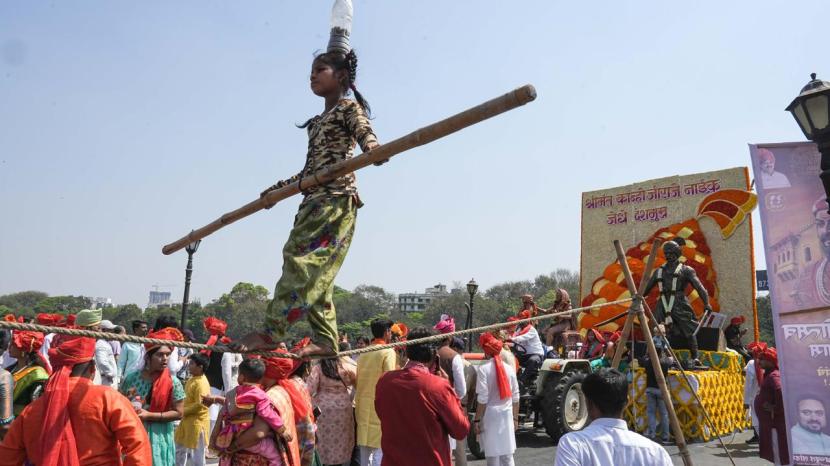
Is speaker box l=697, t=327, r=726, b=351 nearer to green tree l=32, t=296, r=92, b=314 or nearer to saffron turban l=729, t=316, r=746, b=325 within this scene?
saffron turban l=729, t=316, r=746, b=325

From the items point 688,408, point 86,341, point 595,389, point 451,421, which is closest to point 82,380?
point 86,341

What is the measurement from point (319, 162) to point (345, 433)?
12.0 ft

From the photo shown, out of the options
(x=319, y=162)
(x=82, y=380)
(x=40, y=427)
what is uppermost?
(x=319, y=162)

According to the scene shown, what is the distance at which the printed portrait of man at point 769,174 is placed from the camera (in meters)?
5.12

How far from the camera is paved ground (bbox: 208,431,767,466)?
26.8 feet

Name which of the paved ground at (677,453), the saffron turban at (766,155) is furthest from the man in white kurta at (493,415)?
the saffron turban at (766,155)

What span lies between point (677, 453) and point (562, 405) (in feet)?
5.23

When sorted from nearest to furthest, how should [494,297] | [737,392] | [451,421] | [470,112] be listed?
[470,112], [451,421], [737,392], [494,297]

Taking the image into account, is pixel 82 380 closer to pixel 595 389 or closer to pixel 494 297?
pixel 595 389

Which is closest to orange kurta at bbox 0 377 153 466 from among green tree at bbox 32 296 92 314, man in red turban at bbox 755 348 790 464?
man in red turban at bbox 755 348 790 464

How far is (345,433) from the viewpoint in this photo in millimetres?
6016

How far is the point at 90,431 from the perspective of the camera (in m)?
3.04

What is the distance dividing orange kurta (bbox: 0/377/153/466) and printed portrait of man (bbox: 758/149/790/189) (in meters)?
4.92

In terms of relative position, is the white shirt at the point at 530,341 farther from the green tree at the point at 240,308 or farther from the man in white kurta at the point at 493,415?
the green tree at the point at 240,308
